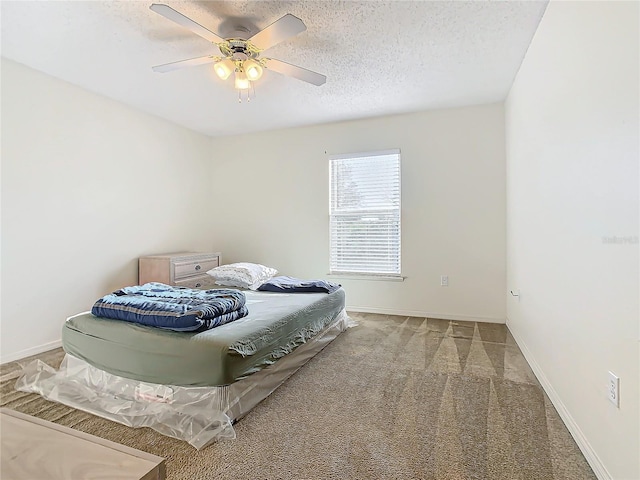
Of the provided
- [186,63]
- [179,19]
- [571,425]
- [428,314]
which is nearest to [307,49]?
[186,63]

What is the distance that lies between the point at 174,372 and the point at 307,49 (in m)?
2.46

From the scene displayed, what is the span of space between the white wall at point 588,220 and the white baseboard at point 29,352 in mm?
4009

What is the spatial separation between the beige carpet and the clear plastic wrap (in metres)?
0.06

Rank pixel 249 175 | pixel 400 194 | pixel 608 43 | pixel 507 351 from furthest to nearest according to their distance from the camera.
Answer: pixel 249 175, pixel 400 194, pixel 507 351, pixel 608 43

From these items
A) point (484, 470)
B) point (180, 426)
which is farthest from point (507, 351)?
point (180, 426)

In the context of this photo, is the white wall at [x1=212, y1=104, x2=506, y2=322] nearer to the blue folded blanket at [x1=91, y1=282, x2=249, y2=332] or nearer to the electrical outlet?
the blue folded blanket at [x1=91, y1=282, x2=249, y2=332]

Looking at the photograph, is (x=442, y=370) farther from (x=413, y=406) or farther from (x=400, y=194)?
(x=400, y=194)

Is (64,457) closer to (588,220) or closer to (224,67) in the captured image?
(588,220)

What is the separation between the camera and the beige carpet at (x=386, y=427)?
1529 mm

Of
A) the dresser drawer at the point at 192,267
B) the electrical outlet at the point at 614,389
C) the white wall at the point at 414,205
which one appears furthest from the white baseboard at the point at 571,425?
the dresser drawer at the point at 192,267

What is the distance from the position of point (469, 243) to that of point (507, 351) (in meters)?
1.39

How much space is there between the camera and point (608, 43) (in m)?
1.42

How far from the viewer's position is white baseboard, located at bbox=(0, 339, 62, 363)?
9.34 feet

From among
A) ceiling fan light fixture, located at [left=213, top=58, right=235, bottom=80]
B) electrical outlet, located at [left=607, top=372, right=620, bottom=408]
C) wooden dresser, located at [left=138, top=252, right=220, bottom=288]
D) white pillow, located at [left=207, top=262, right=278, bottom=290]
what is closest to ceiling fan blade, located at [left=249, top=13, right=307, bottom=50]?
ceiling fan light fixture, located at [left=213, top=58, right=235, bottom=80]
